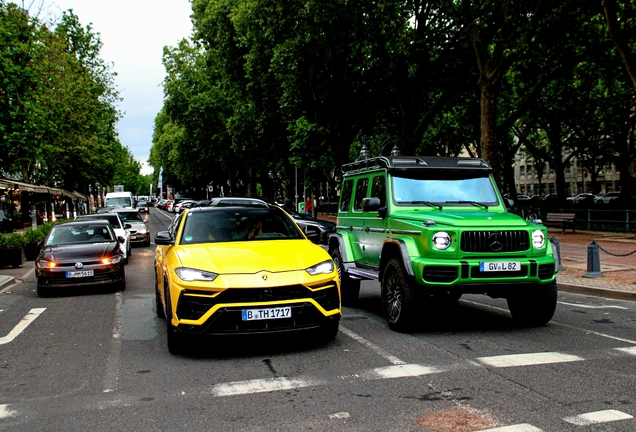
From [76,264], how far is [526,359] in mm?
9478

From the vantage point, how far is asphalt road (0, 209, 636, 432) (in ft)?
15.5

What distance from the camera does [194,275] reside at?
21.6 ft

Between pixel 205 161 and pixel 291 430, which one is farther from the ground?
pixel 205 161

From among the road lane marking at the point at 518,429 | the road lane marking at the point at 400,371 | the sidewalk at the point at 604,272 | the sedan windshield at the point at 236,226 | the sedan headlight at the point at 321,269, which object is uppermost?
the sedan windshield at the point at 236,226

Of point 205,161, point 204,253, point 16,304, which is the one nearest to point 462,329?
point 204,253

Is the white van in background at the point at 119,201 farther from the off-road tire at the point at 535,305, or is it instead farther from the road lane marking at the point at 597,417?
the road lane marking at the point at 597,417

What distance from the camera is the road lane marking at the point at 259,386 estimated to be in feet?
18.0

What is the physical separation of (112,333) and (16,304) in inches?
178

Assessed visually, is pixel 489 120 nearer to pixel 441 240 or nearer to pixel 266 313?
pixel 441 240

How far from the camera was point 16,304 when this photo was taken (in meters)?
12.0

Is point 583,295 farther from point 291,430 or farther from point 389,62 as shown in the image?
point 389,62

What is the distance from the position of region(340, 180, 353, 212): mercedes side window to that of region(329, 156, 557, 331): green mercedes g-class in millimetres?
656

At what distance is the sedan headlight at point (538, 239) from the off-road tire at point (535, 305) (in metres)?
0.51

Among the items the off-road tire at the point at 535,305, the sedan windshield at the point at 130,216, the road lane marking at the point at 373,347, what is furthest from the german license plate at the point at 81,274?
the sedan windshield at the point at 130,216
